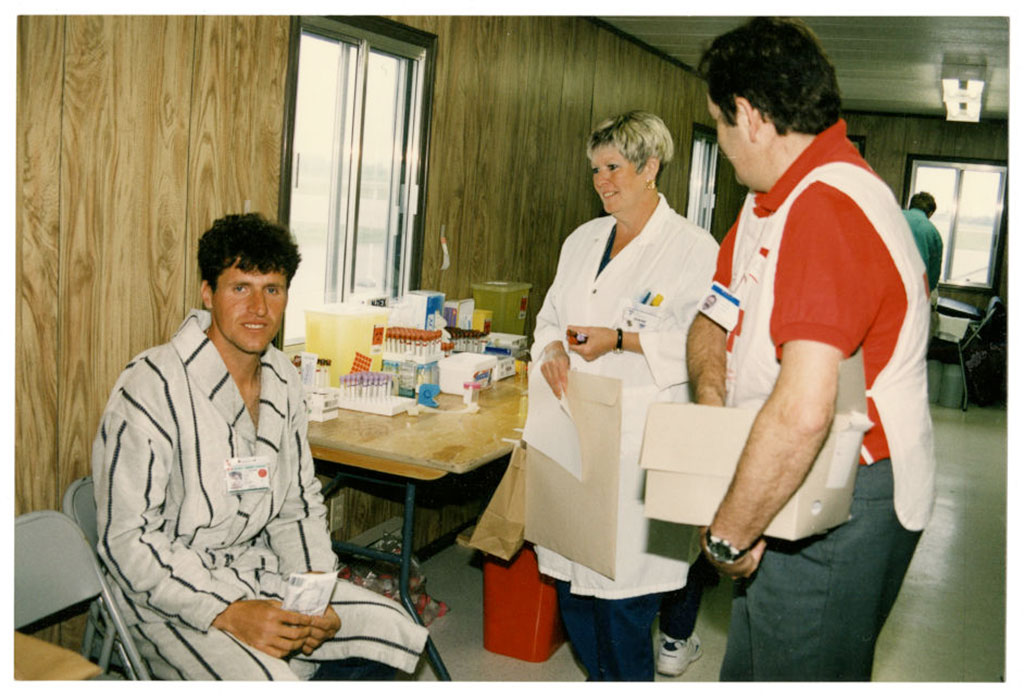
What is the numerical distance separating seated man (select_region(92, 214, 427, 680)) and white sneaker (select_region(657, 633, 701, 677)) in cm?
129

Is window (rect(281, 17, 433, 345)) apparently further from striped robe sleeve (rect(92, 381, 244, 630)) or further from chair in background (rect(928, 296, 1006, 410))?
chair in background (rect(928, 296, 1006, 410))

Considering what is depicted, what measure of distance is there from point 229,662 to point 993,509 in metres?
4.88

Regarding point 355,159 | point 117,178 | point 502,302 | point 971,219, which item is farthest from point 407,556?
point 971,219

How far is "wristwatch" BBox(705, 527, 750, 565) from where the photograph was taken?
153 cm

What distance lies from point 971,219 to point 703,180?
13.5ft

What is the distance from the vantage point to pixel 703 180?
8586 millimetres

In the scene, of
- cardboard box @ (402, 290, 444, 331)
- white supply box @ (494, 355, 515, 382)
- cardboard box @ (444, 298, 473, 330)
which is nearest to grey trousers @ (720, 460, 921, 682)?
white supply box @ (494, 355, 515, 382)

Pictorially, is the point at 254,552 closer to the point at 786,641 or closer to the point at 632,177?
the point at 786,641

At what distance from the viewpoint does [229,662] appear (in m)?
1.94

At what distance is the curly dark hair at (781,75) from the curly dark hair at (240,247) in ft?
3.80

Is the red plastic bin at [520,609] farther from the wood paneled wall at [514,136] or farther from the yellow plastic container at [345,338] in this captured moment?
the wood paneled wall at [514,136]
